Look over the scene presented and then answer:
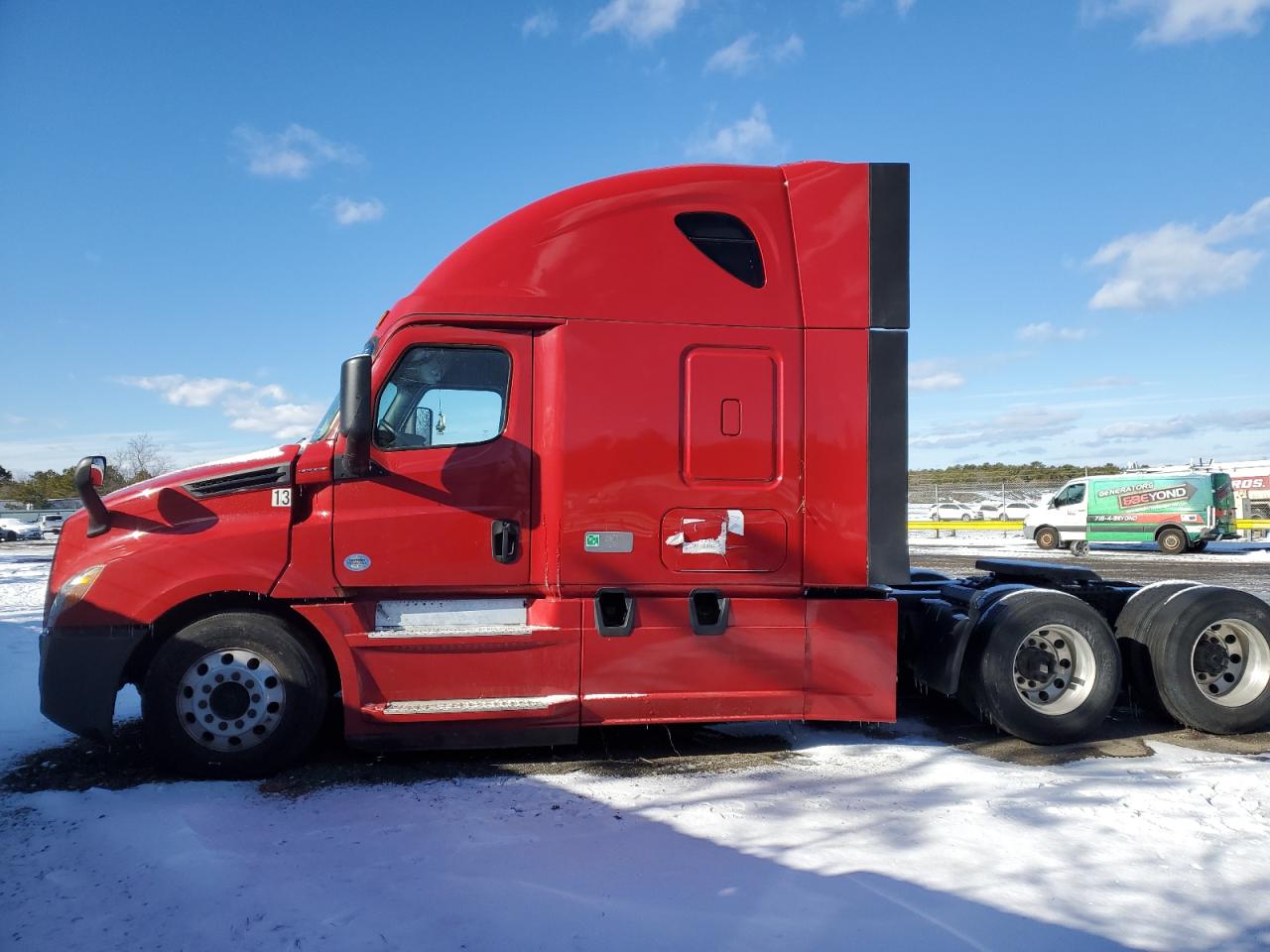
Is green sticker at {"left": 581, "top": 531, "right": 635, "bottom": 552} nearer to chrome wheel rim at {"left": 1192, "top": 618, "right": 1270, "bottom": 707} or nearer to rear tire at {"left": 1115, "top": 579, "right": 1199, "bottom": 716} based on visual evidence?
rear tire at {"left": 1115, "top": 579, "right": 1199, "bottom": 716}

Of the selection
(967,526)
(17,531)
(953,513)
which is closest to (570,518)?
(967,526)

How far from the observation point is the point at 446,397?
4.70 m

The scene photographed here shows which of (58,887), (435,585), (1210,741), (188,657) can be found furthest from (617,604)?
(1210,741)

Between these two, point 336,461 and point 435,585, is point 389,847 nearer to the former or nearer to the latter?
point 435,585

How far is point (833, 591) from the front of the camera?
491 centimetres

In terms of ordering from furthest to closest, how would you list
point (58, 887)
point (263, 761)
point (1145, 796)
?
point (263, 761) → point (1145, 796) → point (58, 887)

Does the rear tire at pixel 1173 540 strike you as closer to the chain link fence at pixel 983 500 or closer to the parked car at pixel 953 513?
the chain link fence at pixel 983 500

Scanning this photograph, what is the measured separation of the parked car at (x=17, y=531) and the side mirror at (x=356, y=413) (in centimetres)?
4149

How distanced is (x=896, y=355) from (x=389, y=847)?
3.89 meters

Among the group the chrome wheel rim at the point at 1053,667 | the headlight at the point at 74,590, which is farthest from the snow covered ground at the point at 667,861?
the headlight at the point at 74,590

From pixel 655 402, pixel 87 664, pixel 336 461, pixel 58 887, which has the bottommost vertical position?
pixel 58 887

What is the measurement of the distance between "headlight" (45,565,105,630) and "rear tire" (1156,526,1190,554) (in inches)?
1037

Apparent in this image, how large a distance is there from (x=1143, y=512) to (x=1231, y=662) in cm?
2100

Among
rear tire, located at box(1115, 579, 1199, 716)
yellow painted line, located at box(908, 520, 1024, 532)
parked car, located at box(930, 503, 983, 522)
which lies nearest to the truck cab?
rear tire, located at box(1115, 579, 1199, 716)
